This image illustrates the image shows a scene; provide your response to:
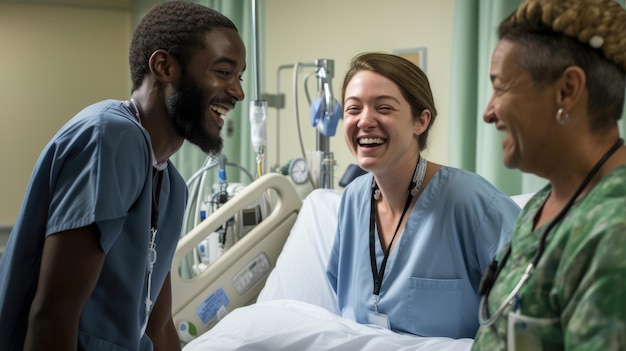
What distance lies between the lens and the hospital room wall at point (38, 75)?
3691 mm

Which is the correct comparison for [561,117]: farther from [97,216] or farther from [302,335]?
[302,335]

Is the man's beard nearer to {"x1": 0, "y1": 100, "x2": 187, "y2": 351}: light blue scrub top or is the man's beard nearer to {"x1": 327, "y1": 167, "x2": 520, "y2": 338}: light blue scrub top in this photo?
{"x1": 0, "y1": 100, "x2": 187, "y2": 351}: light blue scrub top

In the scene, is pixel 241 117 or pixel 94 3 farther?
pixel 94 3

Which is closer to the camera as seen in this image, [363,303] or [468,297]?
[468,297]

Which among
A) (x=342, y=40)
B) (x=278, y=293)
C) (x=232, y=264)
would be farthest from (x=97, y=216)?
(x=342, y=40)

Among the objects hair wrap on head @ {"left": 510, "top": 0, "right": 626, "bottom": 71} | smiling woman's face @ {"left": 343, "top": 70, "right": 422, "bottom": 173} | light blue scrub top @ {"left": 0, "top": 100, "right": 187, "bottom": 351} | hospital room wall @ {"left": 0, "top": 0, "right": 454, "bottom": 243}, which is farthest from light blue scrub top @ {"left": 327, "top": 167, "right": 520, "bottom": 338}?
hospital room wall @ {"left": 0, "top": 0, "right": 454, "bottom": 243}

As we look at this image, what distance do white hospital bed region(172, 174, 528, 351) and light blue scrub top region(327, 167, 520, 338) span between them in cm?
7

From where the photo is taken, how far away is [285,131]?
11.3ft

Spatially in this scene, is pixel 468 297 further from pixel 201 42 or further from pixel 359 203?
pixel 201 42

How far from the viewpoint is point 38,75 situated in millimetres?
3717

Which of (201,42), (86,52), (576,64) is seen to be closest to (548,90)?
(576,64)

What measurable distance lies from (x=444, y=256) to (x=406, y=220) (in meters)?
0.15

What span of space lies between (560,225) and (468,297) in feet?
2.60

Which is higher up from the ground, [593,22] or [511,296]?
[593,22]
